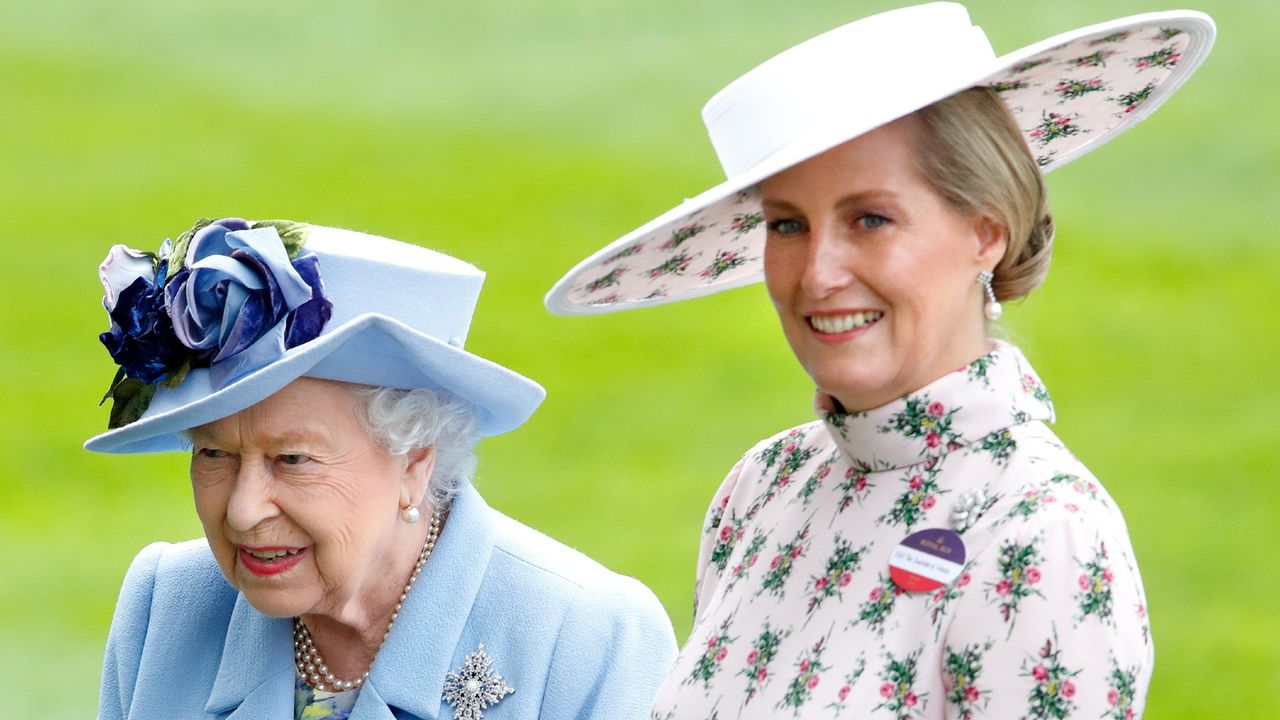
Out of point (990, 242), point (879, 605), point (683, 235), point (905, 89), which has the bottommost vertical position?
point (879, 605)

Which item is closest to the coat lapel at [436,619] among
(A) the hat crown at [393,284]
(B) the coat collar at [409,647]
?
(B) the coat collar at [409,647]

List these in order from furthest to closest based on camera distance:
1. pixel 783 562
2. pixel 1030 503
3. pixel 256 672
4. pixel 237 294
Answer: pixel 256 672, pixel 237 294, pixel 783 562, pixel 1030 503

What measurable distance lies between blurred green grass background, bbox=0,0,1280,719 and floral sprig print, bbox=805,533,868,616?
238 inches

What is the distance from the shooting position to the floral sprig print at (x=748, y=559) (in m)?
2.43

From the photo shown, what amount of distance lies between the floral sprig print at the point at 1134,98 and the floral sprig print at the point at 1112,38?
18 cm

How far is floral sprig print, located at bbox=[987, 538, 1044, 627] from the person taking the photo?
1.95 meters

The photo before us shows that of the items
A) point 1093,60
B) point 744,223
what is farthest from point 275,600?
point 1093,60

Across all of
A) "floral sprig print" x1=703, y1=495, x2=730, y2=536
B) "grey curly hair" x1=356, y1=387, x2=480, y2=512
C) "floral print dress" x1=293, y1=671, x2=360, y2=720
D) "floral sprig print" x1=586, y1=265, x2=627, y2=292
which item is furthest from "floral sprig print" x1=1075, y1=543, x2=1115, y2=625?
"floral print dress" x1=293, y1=671, x2=360, y2=720

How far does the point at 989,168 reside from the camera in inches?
84.9

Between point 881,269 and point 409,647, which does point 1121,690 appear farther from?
point 409,647

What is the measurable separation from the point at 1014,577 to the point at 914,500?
24 cm

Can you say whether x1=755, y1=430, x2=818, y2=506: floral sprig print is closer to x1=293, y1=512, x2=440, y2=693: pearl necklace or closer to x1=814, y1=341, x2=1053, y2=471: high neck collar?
x1=814, y1=341, x2=1053, y2=471: high neck collar

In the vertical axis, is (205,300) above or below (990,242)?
above

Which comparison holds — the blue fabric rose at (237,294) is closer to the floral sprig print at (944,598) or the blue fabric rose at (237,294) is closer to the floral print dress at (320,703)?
the floral print dress at (320,703)
